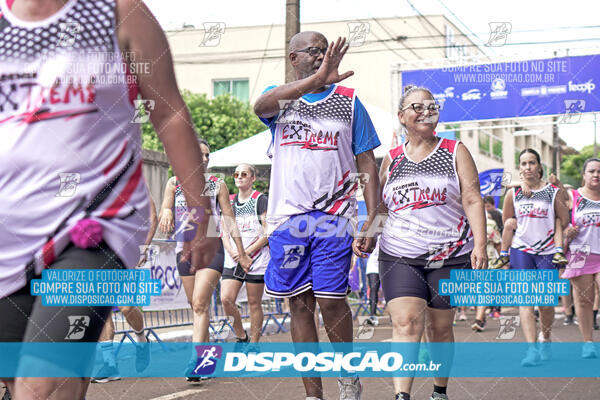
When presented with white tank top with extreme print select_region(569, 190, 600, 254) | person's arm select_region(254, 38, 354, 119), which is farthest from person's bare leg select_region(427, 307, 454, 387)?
white tank top with extreme print select_region(569, 190, 600, 254)

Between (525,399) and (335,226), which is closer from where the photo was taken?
(335,226)

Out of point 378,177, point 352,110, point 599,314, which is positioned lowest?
point 599,314

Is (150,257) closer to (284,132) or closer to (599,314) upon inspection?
(284,132)

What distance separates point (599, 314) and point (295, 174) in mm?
11311

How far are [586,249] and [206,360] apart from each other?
4275mm

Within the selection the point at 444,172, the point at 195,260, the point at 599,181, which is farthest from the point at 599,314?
the point at 195,260

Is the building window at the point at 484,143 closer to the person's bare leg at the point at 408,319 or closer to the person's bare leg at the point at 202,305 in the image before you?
the person's bare leg at the point at 202,305

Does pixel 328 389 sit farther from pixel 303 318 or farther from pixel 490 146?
pixel 490 146

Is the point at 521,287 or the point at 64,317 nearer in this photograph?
the point at 64,317

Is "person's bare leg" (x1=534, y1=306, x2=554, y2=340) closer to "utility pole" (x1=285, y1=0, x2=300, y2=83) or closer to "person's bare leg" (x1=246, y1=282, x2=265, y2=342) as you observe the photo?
"person's bare leg" (x1=246, y1=282, x2=265, y2=342)

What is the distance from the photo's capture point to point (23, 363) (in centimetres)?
210

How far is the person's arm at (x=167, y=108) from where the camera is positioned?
90.7 inches

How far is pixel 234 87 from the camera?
4347 cm

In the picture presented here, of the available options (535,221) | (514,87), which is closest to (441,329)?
(535,221)
